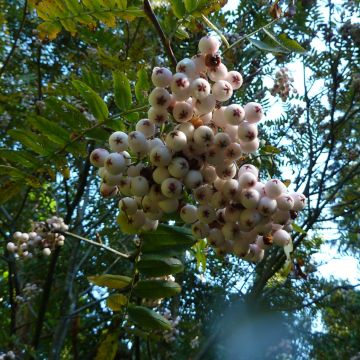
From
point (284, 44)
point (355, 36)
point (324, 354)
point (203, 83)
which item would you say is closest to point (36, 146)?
point (203, 83)

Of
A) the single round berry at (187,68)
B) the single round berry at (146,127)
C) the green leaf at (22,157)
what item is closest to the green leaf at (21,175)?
the green leaf at (22,157)

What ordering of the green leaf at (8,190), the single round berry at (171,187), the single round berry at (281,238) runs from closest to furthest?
the single round berry at (171,187), the single round berry at (281,238), the green leaf at (8,190)

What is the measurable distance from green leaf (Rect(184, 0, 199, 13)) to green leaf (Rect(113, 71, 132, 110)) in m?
0.21

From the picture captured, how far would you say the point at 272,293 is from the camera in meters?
2.97

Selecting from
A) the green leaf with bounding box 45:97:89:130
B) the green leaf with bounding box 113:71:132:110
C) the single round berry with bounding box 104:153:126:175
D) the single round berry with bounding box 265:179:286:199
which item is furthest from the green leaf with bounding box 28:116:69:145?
the single round berry with bounding box 265:179:286:199

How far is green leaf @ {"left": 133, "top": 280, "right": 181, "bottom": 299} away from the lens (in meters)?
1.07

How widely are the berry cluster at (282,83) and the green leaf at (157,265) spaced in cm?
188

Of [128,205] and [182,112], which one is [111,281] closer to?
[128,205]

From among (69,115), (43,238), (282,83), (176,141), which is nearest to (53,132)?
(69,115)

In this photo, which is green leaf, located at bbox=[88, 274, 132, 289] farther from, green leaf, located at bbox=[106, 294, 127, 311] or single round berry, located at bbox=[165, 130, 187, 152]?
single round berry, located at bbox=[165, 130, 187, 152]

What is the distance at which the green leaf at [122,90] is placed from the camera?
1062 millimetres

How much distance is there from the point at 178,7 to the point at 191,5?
3cm

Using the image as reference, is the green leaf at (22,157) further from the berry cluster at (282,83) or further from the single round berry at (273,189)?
the berry cluster at (282,83)

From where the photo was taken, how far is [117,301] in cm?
112
